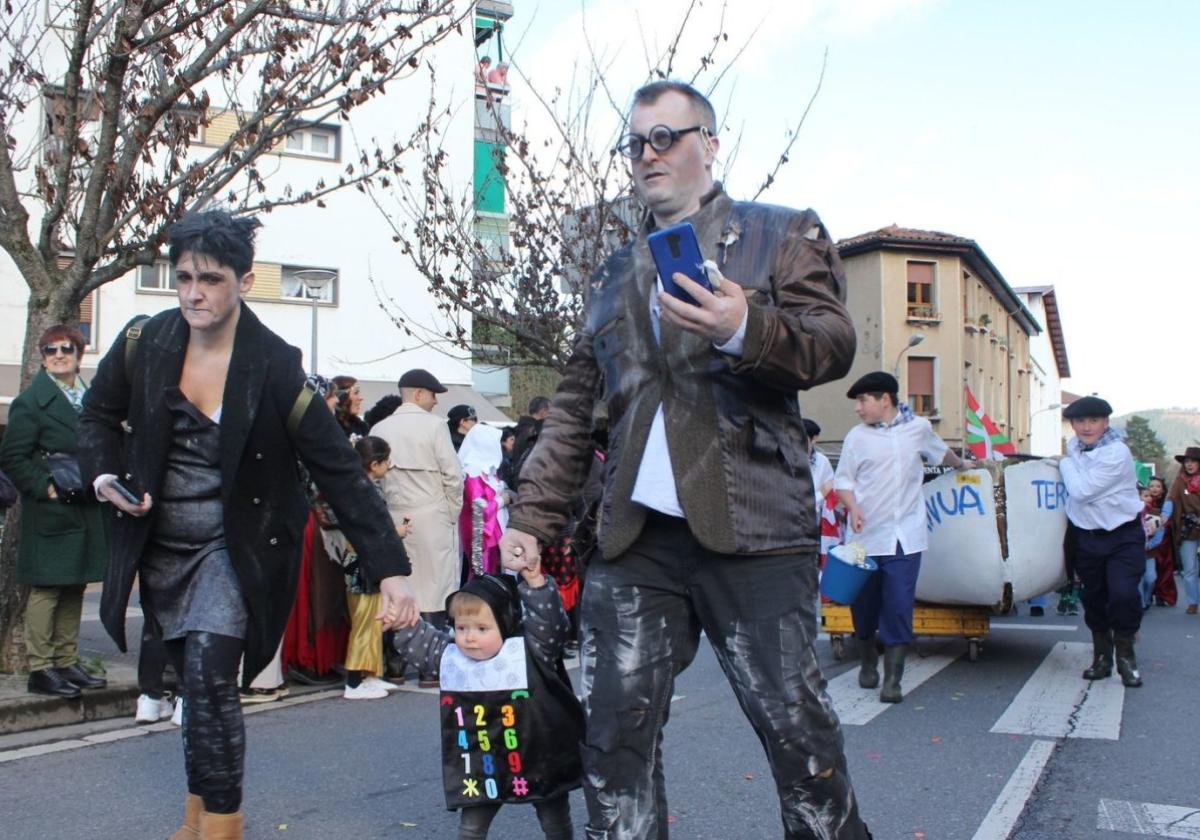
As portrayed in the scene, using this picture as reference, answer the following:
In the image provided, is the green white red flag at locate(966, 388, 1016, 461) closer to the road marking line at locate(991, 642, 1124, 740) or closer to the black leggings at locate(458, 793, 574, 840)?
the road marking line at locate(991, 642, 1124, 740)

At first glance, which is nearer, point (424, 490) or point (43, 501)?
point (43, 501)

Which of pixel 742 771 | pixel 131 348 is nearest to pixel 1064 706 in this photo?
pixel 742 771

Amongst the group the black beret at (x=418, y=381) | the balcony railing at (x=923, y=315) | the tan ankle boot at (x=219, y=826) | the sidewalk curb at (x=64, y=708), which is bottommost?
the sidewalk curb at (x=64, y=708)

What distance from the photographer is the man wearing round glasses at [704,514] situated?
293 cm

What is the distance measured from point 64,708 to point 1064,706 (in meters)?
5.47

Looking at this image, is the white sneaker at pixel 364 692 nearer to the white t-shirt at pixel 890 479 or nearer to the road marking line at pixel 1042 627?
the white t-shirt at pixel 890 479

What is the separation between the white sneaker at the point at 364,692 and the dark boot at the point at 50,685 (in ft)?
5.16

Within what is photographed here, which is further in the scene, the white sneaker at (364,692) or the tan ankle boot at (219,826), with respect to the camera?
the white sneaker at (364,692)

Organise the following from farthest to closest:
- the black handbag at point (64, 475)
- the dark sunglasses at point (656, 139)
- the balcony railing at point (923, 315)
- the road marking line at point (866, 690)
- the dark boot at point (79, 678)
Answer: the balcony railing at point (923, 315) → the road marking line at point (866, 690) → the dark boot at point (79, 678) → the black handbag at point (64, 475) → the dark sunglasses at point (656, 139)

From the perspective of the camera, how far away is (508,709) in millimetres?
3697

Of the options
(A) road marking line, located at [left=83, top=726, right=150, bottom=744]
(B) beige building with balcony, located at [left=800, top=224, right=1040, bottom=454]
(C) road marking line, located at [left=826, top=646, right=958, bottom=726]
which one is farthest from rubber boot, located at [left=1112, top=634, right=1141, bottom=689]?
(B) beige building with balcony, located at [left=800, top=224, right=1040, bottom=454]

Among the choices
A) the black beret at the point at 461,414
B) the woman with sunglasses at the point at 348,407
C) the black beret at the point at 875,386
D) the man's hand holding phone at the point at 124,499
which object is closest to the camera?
the man's hand holding phone at the point at 124,499

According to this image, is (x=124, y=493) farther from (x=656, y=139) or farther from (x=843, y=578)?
(x=843, y=578)

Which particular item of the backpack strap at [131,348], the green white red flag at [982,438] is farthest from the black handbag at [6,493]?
the green white red flag at [982,438]
